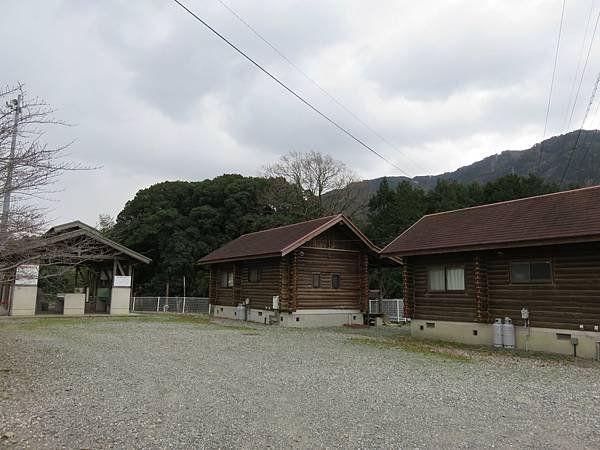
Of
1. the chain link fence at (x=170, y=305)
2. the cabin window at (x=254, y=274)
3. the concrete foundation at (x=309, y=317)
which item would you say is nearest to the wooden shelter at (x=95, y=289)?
the chain link fence at (x=170, y=305)

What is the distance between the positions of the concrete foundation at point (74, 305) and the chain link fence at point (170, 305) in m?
7.02

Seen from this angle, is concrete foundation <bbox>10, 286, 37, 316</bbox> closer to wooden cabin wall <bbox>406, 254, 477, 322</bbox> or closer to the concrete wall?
the concrete wall

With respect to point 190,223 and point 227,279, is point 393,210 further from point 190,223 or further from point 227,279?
point 190,223

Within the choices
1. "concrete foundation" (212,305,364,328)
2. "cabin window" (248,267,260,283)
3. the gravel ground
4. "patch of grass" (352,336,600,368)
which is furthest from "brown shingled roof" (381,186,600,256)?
"cabin window" (248,267,260,283)

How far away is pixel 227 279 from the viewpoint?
25297 mm

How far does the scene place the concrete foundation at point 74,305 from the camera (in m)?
23.7

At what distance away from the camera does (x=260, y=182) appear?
133 feet

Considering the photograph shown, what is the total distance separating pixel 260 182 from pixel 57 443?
3657 centimetres

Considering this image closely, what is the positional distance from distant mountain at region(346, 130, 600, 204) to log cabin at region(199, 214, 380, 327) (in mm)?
9936

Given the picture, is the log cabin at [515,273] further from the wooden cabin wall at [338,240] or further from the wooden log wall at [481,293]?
the wooden cabin wall at [338,240]

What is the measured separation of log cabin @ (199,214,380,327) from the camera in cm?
1958

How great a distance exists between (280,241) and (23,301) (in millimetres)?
12806

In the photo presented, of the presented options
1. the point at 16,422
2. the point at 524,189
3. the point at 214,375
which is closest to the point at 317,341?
the point at 214,375

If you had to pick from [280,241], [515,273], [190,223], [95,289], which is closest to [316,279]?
[280,241]
